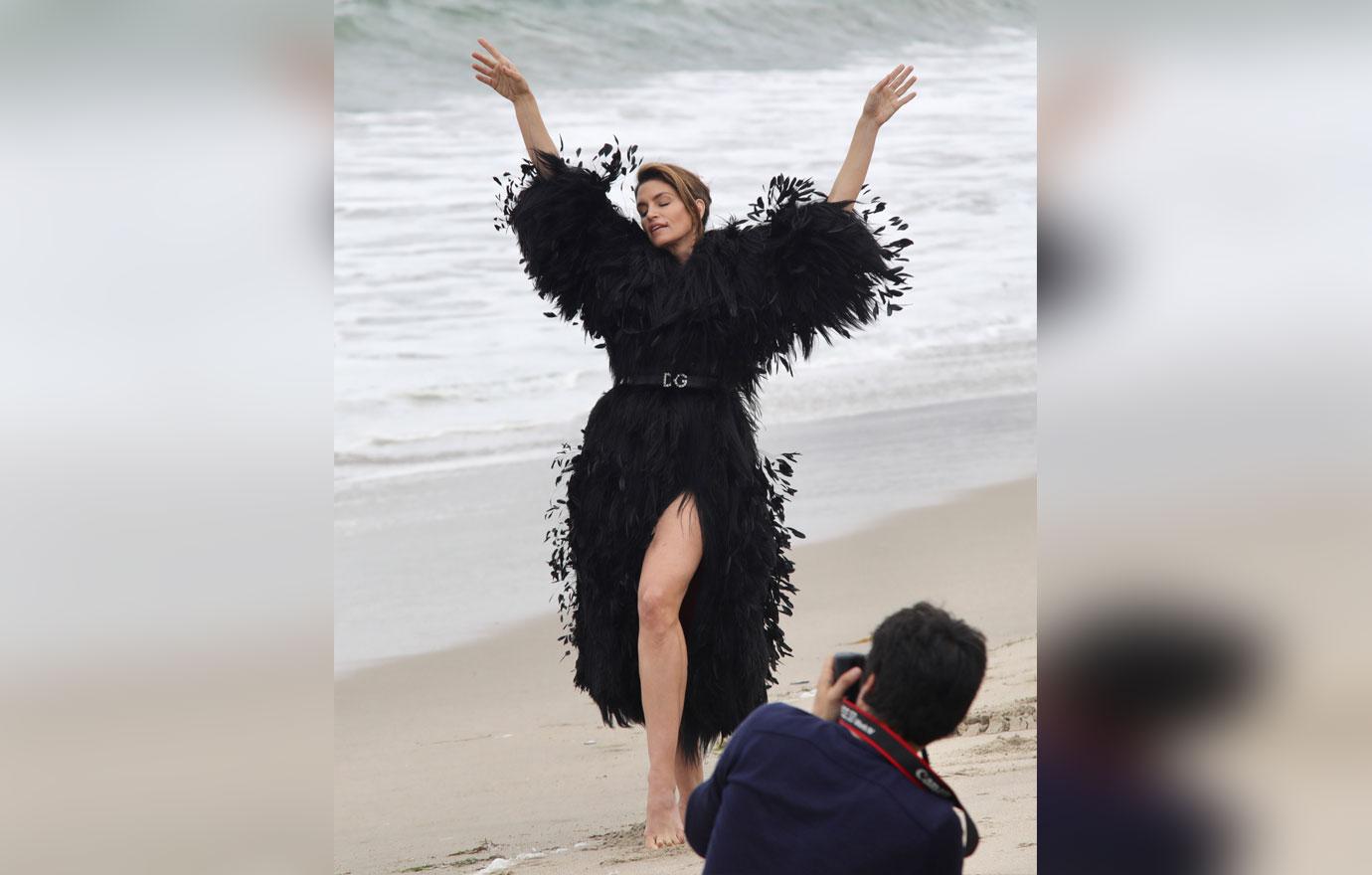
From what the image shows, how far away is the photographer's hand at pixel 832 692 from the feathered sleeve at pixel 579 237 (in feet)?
3.70

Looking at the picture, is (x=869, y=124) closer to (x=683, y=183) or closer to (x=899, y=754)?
(x=683, y=183)

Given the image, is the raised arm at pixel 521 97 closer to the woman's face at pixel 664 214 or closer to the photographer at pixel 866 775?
the woman's face at pixel 664 214

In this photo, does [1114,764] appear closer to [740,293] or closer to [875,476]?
[740,293]

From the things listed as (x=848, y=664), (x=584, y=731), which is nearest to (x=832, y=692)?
(x=848, y=664)

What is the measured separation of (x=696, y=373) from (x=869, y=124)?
0.51 metres

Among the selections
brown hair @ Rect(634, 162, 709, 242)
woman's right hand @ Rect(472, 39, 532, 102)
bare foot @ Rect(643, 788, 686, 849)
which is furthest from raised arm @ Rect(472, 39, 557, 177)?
A: bare foot @ Rect(643, 788, 686, 849)

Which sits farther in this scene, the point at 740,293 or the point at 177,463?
the point at 740,293

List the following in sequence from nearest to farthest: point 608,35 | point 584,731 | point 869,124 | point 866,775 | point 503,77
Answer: point 866,775
point 869,124
point 503,77
point 584,731
point 608,35

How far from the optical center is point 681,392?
2.64 m

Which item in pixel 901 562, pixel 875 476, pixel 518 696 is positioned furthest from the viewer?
pixel 875 476

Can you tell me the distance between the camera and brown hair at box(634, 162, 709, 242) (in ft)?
8.77

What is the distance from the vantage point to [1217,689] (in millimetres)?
1356

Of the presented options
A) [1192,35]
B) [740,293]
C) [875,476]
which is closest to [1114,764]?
[1192,35]

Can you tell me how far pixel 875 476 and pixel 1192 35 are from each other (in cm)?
449
